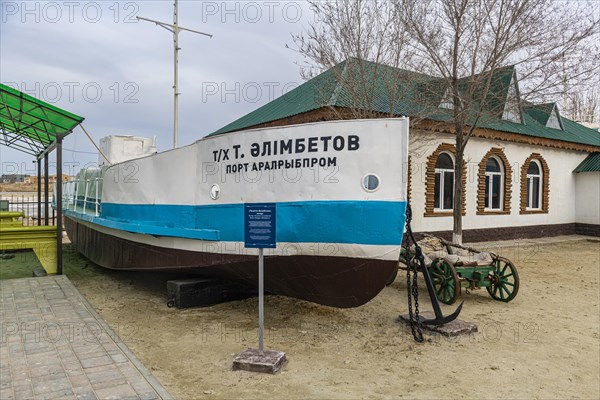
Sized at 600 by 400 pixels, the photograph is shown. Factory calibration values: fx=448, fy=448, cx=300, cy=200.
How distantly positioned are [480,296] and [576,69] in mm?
5561

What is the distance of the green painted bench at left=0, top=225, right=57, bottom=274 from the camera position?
8.77 meters

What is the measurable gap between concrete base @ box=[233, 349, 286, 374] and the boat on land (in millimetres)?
1104

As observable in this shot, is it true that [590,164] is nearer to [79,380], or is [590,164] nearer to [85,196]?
[85,196]

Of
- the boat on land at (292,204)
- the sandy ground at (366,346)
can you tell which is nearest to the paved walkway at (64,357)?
the sandy ground at (366,346)

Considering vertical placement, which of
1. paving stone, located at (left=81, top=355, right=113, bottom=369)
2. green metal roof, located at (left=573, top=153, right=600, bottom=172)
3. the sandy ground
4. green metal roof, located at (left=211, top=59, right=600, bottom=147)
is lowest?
the sandy ground

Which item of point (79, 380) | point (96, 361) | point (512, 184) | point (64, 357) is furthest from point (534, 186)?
point (79, 380)

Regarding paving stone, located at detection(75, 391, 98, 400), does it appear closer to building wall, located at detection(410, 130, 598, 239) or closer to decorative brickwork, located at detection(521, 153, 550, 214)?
building wall, located at detection(410, 130, 598, 239)

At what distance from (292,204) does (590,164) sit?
18593 millimetres

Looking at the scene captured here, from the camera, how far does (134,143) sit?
37.8 feet

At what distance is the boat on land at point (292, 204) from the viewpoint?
486 cm

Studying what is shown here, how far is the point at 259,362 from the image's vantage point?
4473mm

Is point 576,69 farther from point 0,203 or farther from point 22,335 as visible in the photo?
point 0,203

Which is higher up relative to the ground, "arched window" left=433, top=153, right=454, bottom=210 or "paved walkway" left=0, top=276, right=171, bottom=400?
"arched window" left=433, top=153, right=454, bottom=210

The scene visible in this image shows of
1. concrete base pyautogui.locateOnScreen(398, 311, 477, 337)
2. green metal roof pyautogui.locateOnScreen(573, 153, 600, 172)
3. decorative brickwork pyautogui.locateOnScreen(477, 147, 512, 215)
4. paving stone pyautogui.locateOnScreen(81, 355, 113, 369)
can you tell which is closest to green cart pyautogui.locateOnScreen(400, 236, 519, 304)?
concrete base pyautogui.locateOnScreen(398, 311, 477, 337)
